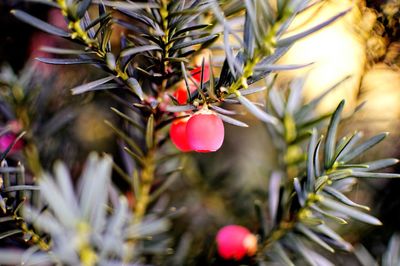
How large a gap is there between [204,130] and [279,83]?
0.37 metres

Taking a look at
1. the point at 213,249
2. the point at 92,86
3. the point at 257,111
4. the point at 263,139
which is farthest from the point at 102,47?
the point at 263,139

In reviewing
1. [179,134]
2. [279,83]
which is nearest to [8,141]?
[179,134]

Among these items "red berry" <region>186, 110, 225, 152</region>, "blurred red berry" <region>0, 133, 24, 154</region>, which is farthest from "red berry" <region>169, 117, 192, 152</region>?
"blurred red berry" <region>0, 133, 24, 154</region>

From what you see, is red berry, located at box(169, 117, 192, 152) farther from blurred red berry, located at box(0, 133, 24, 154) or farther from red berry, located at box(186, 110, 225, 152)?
blurred red berry, located at box(0, 133, 24, 154)

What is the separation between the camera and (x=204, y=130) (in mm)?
352

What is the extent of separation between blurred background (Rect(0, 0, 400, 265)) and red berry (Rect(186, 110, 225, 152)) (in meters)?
0.17

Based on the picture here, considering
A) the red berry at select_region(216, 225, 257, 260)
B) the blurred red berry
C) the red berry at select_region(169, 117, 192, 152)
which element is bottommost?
the red berry at select_region(216, 225, 257, 260)

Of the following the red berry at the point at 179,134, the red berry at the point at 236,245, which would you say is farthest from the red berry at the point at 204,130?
the red berry at the point at 236,245

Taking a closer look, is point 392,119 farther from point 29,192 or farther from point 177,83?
point 29,192

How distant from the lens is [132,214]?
0.49 m

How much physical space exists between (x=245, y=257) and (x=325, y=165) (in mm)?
162

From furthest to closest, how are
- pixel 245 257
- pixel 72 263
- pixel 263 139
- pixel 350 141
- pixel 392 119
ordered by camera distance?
pixel 263 139 → pixel 392 119 → pixel 245 257 → pixel 350 141 → pixel 72 263

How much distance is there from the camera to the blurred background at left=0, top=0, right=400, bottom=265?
0.54 m

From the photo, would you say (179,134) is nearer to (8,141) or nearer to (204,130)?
(204,130)
